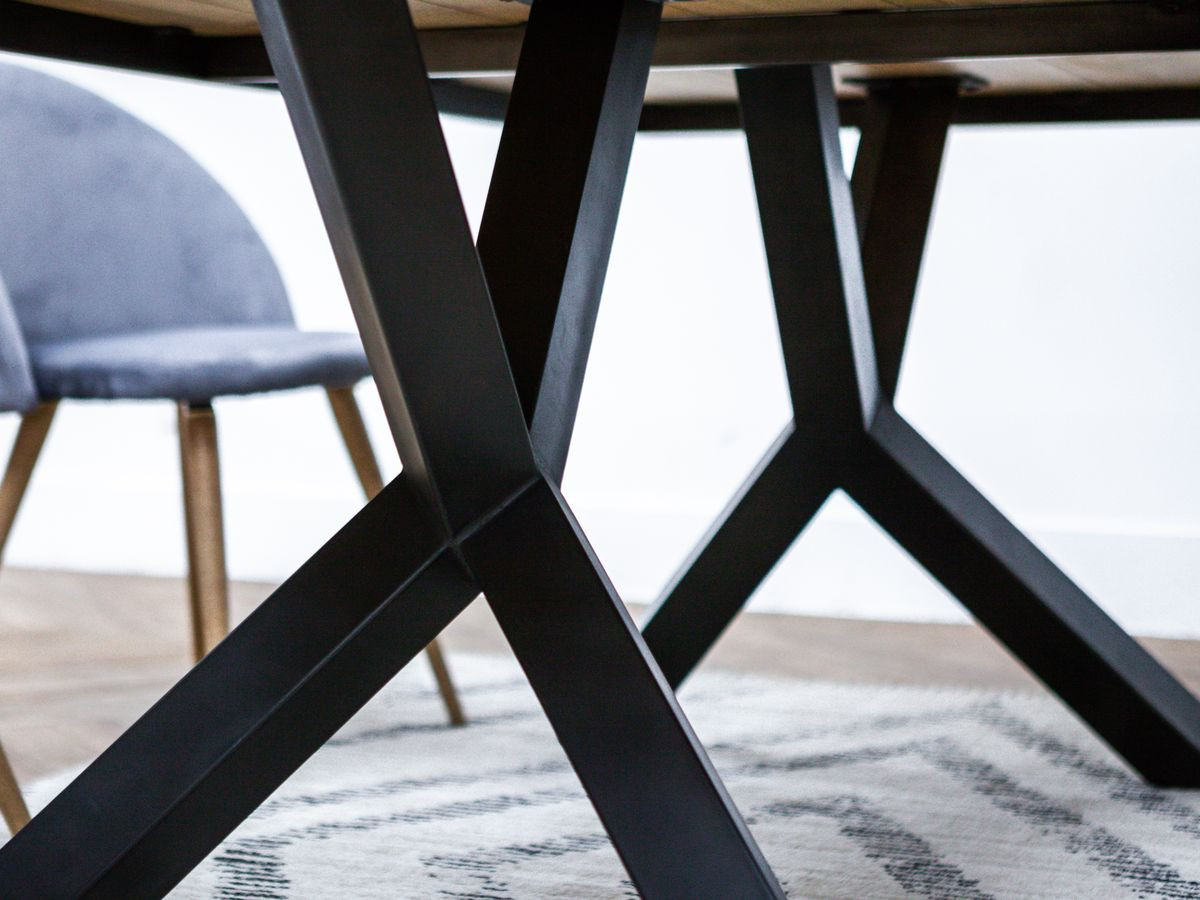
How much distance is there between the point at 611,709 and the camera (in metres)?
0.72

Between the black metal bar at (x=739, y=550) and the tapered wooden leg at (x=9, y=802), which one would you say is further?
the black metal bar at (x=739, y=550)

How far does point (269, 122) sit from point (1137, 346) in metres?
1.45

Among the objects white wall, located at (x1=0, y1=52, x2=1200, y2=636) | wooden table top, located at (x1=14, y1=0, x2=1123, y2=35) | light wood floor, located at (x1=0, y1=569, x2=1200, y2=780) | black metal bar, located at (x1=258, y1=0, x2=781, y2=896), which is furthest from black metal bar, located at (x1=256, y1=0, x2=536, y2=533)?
white wall, located at (x1=0, y1=52, x2=1200, y2=636)

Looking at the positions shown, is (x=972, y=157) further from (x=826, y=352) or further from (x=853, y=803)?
(x=853, y=803)

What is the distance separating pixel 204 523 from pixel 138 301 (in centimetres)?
33

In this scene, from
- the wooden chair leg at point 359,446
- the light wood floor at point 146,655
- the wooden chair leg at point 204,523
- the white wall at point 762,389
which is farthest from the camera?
the white wall at point 762,389

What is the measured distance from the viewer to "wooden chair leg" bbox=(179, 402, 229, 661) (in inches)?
48.1

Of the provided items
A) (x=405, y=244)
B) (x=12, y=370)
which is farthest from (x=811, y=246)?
(x=12, y=370)

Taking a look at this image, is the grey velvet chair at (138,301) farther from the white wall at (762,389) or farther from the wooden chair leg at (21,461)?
the white wall at (762,389)

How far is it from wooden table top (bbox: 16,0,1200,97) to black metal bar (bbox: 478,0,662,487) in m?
0.11

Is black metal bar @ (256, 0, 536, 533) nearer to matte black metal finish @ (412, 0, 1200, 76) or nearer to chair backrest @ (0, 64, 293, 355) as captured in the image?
matte black metal finish @ (412, 0, 1200, 76)

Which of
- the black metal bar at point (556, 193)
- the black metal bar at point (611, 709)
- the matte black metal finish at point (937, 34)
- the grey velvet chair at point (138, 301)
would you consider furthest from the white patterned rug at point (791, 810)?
the matte black metal finish at point (937, 34)

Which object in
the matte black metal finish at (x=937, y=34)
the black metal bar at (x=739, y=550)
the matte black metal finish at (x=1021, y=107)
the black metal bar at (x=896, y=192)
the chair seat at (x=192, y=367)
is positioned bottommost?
the black metal bar at (x=739, y=550)

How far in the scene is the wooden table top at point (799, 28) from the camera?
0.87 metres
